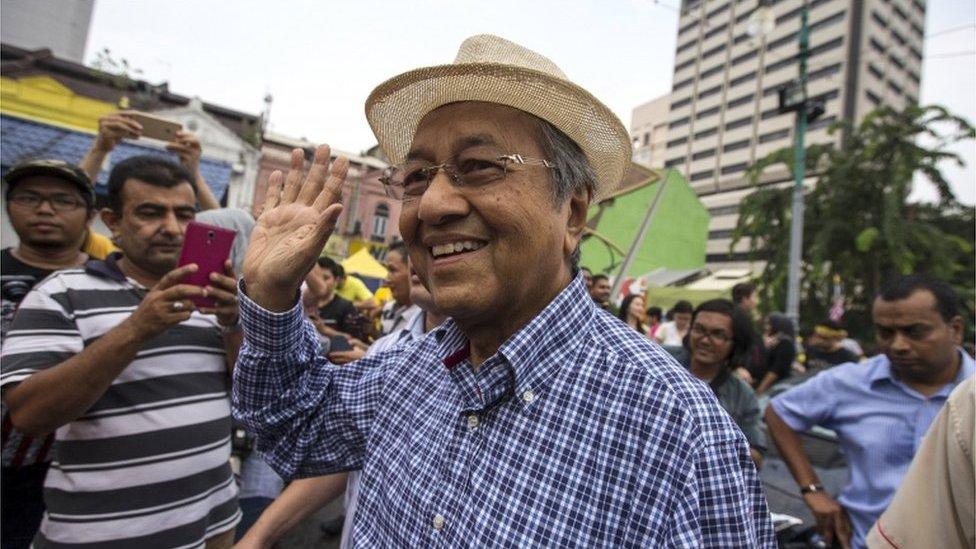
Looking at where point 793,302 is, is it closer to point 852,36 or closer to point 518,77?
point 518,77

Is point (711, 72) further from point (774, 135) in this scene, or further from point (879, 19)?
point (879, 19)

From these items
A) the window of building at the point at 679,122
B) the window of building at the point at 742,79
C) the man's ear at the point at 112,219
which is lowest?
the man's ear at the point at 112,219

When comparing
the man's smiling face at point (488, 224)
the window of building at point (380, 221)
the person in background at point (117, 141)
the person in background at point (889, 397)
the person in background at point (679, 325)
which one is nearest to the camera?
the man's smiling face at point (488, 224)


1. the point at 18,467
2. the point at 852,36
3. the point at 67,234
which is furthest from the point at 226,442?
the point at 852,36

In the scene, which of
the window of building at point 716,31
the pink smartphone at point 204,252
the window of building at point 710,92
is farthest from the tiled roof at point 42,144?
the window of building at point 716,31

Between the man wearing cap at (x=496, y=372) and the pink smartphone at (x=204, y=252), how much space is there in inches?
21.8

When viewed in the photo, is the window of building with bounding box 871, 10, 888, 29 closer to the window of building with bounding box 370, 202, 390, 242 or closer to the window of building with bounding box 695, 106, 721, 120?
the window of building with bounding box 695, 106, 721, 120

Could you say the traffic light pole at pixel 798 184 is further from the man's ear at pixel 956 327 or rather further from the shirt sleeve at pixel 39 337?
the shirt sleeve at pixel 39 337

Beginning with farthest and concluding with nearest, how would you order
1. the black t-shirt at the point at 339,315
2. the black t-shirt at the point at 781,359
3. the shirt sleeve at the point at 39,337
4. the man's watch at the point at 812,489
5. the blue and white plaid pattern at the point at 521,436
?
the black t-shirt at the point at 781,359 < the black t-shirt at the point at 339,315 < the man's watch at the point at 812,489 < the shirt sleeve at the point at 39,337 < the blue and white plaid pattern at the point at 521,436

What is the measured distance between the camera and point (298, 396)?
4.59 ft

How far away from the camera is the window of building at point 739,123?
219 feet

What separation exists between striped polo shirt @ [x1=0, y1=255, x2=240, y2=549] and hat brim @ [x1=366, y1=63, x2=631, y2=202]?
3.90ft

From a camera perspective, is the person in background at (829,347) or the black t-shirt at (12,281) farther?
the person in background at (829,347)

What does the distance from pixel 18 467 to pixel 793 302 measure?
9815 mm
